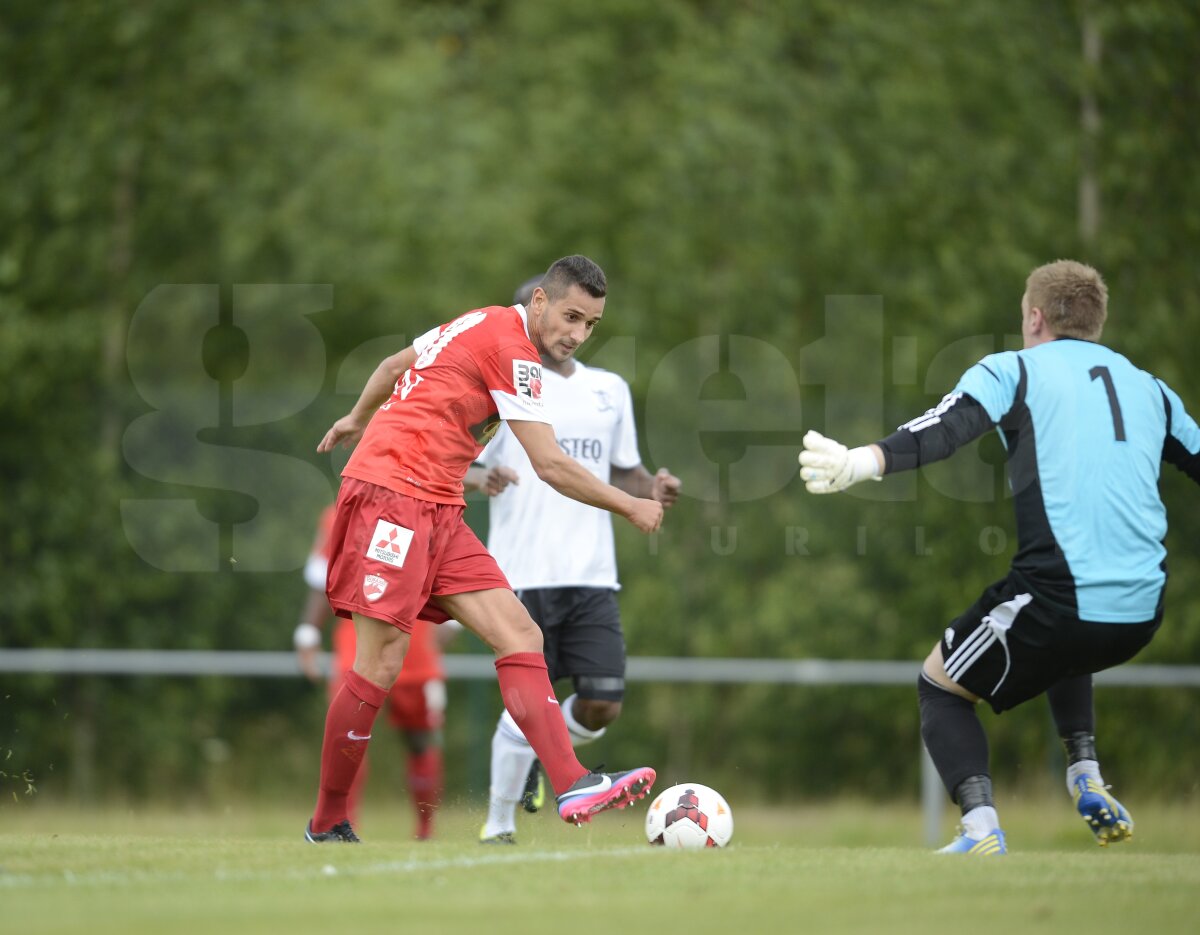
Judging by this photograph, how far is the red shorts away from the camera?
579cm

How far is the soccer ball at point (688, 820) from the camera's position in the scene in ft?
20.0

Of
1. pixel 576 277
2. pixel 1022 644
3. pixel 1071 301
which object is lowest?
pixel 1022 644

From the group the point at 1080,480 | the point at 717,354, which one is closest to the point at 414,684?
the point at 717,354

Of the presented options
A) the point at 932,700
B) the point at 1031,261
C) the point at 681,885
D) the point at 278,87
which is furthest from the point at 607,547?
the point at 278,87

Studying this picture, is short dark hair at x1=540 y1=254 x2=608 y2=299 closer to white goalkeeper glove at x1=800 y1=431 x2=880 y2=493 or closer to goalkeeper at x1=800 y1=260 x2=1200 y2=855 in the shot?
white goalkeeper glove at x1=800 y1=431 x2=880 y2=493

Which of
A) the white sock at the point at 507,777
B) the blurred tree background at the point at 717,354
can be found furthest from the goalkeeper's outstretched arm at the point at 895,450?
the blurred tree background at the point at 717,354

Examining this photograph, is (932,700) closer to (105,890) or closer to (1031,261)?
(105,890)

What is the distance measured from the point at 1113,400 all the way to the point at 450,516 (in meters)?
2.57

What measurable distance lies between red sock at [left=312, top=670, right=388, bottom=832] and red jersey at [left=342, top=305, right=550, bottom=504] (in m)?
0.79

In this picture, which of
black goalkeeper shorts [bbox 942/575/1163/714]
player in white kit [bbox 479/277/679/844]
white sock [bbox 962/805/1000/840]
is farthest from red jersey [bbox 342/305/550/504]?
white sock [bbox 962/805/1000/840]

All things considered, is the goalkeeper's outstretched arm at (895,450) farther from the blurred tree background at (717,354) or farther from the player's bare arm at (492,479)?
the blurred tree background at (717,354)

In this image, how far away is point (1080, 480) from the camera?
5750 mm

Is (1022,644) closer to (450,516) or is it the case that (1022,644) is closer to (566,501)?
(450,516)

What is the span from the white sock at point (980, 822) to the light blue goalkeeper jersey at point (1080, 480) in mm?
854
